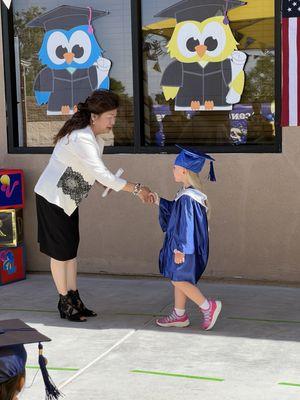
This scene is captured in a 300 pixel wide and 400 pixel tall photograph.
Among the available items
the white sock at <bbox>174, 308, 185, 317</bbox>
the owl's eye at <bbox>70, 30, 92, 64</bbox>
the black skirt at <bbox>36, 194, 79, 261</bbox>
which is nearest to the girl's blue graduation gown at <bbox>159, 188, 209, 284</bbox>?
the white sock at <bbox>174, 308, 185, 317</bbox>

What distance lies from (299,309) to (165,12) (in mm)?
3115

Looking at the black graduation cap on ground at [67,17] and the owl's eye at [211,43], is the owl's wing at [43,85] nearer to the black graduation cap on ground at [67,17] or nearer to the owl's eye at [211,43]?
the black graduation cap on ground at [67,17]

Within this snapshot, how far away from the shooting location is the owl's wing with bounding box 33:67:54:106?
7.94 meters

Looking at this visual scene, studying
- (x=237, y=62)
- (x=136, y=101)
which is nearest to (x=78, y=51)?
(x=136, y=101)

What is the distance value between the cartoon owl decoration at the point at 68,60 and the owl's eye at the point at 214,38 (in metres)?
1.02

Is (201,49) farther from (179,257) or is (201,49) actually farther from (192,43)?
(179,257)

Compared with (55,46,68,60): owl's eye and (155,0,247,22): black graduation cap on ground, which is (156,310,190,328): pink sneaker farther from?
(55,46,68,60): owl's eye

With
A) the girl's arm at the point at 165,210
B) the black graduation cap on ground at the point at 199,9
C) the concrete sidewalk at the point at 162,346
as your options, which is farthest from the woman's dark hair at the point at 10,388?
the black graduation cap on ground at the point at 199,9

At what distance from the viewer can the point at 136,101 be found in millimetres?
7582

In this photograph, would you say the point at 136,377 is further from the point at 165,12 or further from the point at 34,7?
the point at 34,7

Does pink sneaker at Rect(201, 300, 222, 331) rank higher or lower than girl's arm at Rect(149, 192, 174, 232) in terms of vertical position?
lower

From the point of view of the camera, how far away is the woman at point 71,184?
5.89 meters

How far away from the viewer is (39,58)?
797 cm

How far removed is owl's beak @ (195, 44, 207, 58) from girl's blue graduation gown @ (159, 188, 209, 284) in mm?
2067
